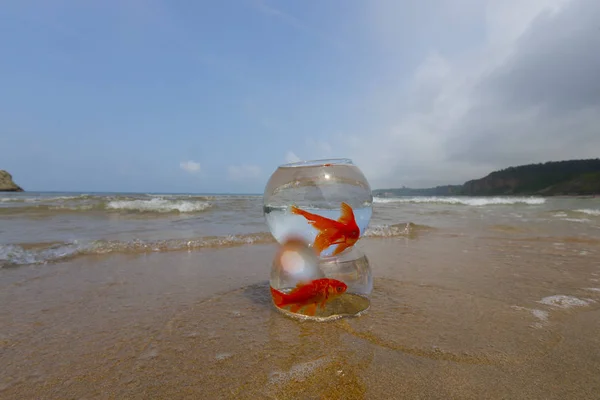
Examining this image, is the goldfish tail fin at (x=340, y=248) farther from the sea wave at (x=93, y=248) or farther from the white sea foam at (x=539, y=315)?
the sea wave at (x=93, y=248)

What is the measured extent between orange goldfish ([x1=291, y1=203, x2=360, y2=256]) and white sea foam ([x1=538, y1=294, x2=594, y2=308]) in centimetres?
164

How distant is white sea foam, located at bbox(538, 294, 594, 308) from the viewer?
222cm

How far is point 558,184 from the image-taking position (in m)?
65.2

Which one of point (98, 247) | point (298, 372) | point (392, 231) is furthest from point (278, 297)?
point (392, 231)

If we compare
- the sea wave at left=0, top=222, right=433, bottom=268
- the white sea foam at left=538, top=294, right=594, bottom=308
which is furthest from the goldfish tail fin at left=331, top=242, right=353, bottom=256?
the sea wave at left=0, top=222, right=433, bottom=268

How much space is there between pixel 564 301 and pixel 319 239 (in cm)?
201

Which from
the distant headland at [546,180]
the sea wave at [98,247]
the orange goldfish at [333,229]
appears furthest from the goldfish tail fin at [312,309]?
the distant headland at [546,180]

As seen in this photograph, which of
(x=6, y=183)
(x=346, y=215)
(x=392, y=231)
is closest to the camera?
(x=346, y=215)

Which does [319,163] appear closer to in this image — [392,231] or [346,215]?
[346,215]

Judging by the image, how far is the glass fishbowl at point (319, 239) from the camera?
193 cm

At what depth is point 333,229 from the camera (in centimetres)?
199

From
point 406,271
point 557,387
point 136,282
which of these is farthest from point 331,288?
point 136,282

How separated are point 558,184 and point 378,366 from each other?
85125 millimetres

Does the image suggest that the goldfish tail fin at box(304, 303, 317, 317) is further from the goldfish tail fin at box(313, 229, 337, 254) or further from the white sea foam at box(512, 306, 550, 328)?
the white sea foam at box(512, 306, 550, 328)
